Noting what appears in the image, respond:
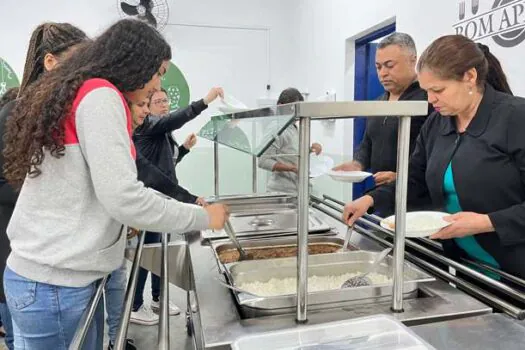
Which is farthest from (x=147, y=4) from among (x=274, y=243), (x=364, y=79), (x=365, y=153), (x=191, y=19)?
(x=274, y=243)

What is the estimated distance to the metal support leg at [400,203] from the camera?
2.52ft

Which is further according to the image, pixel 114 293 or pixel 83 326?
pixel 114 293

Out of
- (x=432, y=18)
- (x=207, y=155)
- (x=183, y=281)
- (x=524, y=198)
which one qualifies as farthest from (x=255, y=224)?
(x=207, y=155)

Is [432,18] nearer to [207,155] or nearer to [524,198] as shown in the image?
[524,198]

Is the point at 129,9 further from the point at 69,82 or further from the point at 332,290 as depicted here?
the point at 332,290

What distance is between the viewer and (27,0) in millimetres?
3727

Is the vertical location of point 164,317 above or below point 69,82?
below

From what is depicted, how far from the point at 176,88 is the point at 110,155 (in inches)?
138

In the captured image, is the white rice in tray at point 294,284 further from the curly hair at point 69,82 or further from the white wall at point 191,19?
the white wall at point 191,19

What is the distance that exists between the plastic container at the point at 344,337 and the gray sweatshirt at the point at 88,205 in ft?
0.96

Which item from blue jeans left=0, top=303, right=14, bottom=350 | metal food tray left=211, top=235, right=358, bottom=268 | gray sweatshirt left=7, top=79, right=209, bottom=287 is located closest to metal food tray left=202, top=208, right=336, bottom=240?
metal food tray left=211, top=235, right=358, bottom=268

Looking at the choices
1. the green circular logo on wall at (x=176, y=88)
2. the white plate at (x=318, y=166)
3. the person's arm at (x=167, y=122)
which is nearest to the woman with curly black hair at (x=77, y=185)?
the white plate at (x=318, y=166)

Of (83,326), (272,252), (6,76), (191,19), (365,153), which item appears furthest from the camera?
(191,19)

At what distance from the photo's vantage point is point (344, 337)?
0.72 meters
